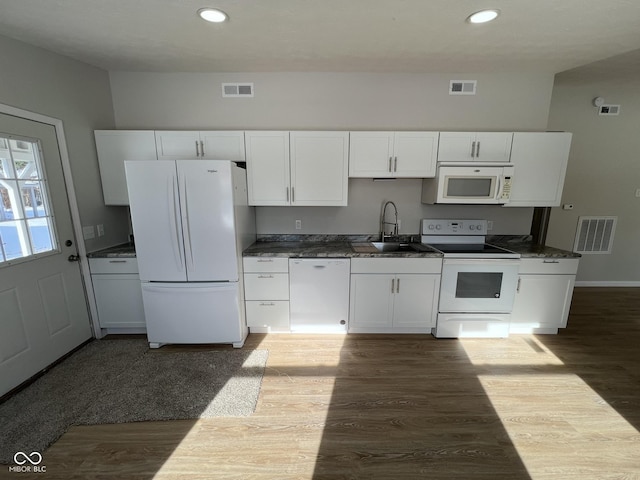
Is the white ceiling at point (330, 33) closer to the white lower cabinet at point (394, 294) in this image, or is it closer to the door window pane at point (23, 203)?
the door window pane at point (23, 203)

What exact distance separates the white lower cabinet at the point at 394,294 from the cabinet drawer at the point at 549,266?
0.92 m

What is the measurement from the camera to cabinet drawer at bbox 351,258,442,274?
2645 mm

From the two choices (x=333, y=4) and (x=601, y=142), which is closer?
(x=333, y=4)

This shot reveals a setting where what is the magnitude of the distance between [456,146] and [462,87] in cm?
74

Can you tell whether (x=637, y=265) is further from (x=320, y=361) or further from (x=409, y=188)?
(x=320, y=361)

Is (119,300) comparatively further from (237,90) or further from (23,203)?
(237,90)

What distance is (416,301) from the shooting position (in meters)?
2.72

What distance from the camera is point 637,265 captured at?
406 centimetres

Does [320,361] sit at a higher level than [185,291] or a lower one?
lower

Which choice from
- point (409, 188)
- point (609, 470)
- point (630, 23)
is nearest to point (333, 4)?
point (409, 188)

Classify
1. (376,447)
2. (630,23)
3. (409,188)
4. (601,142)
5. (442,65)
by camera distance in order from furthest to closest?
(601,142)
(409,188)
(442,65)
(630,23)
(376,447)

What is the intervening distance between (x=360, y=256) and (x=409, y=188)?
115 cm

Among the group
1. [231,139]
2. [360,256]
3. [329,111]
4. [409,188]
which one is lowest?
[360,256]

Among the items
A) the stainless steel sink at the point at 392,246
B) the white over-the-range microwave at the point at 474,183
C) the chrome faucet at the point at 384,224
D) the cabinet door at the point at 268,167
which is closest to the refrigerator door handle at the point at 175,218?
the cabinet door at the point at 268,167
